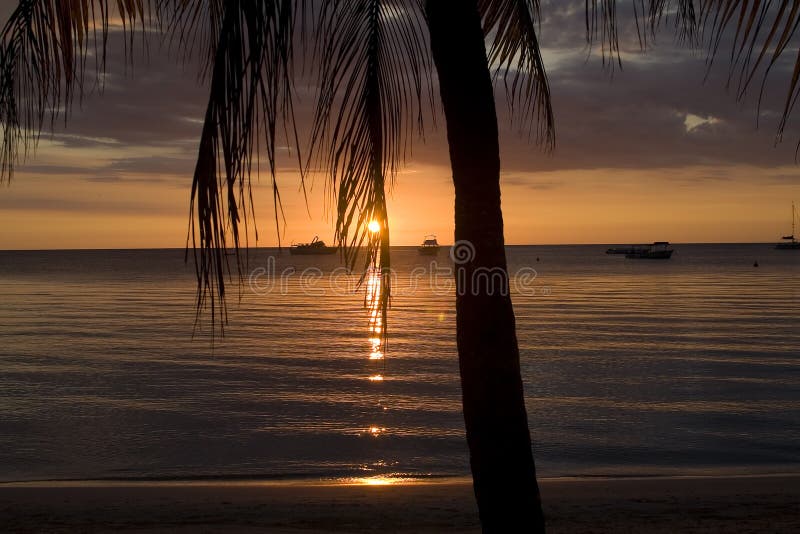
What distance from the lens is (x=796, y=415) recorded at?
14.9 metres

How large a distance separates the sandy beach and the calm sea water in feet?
4.63

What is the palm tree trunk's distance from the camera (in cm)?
332

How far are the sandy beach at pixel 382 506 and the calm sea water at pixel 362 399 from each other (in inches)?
55.6

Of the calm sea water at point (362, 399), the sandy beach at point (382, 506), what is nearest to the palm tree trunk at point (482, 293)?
the calm sea water at point (362, 399)

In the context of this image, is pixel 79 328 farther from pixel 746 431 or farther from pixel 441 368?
pixel 746 431

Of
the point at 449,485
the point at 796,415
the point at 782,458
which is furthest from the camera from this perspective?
the point at 796,415

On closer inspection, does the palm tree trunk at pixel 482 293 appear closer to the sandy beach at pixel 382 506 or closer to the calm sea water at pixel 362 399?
the calm sea water at pixel 362 399

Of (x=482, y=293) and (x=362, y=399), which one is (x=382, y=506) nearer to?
(x=482, y=293)

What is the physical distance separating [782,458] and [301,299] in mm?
43241

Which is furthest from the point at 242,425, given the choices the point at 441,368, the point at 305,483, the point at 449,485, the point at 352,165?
the point at 352,165

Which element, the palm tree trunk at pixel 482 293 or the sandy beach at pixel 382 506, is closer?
the palm tree trunk at pixel 482 293

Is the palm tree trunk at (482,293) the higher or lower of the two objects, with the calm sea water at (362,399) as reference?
higher

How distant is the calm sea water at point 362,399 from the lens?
12.1 m

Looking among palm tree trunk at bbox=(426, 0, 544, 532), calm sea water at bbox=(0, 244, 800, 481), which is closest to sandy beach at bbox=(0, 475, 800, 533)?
calm sea water at bbox=(0, 244, 800, 481)
